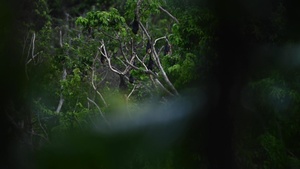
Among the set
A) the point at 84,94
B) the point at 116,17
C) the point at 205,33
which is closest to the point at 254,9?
the point at 205,33

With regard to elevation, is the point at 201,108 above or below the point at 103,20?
below

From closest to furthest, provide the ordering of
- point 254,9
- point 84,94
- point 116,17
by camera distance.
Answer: point 254,9
point 84,94
point 116,17

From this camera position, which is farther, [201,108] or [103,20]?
[103,20]

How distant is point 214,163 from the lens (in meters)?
0.55

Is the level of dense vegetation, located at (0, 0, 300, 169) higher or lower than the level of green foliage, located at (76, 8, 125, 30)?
lower

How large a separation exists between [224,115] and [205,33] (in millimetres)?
120

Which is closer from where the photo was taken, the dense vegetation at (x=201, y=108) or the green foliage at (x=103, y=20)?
the dense vegetation at (x=201, y=108)

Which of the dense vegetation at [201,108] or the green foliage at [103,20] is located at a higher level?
the green foliage at [103,20]

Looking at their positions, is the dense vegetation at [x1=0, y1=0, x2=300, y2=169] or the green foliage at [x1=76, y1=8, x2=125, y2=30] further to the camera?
the green foliage at [x1=76, y1=8, x2=125, y2=30]

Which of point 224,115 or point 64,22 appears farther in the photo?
point 64,22

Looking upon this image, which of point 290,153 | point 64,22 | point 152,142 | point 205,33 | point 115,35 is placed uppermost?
point 64,22

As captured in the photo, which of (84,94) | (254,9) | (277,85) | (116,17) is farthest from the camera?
(116,17)

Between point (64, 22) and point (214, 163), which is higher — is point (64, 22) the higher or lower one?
the higher one

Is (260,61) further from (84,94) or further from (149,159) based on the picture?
(84,94)
